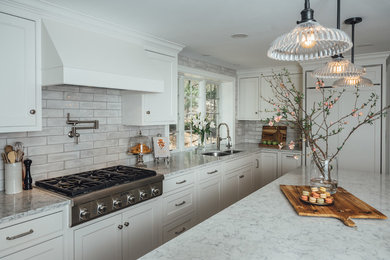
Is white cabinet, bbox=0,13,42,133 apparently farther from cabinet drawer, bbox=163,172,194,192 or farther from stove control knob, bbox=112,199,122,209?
cabinet drawer, bbox=163,172,194,192

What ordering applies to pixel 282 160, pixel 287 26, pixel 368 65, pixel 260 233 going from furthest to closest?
1. pixel 282 160
2. pixel 368 65
3. pixel 287 26
4. pixel 260 233

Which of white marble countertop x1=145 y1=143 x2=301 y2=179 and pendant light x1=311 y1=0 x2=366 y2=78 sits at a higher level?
pendant light x1=311 y1=0 x2=366 y2=78

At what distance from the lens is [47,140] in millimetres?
2416

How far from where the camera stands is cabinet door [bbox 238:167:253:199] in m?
4.15

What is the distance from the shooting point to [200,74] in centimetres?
426

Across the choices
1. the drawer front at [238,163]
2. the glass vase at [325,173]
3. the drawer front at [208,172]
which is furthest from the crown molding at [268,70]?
the glass vase at [325,173]

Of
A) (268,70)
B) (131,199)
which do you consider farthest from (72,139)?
(268,70)

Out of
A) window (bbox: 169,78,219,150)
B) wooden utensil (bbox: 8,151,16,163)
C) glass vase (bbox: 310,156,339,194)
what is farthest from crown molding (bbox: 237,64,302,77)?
wooden utensil (bbox: 8,151,16,163)

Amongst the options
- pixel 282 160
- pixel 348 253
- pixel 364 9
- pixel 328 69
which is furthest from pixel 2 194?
pixel 282 160

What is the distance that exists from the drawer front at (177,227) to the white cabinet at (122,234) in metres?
0.10

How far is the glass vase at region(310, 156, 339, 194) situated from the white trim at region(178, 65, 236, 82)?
2.38 metres

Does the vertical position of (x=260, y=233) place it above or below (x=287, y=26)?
below

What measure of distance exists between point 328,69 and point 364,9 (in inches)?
35.5

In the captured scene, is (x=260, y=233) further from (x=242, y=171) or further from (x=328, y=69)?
(x=242, y=171)
